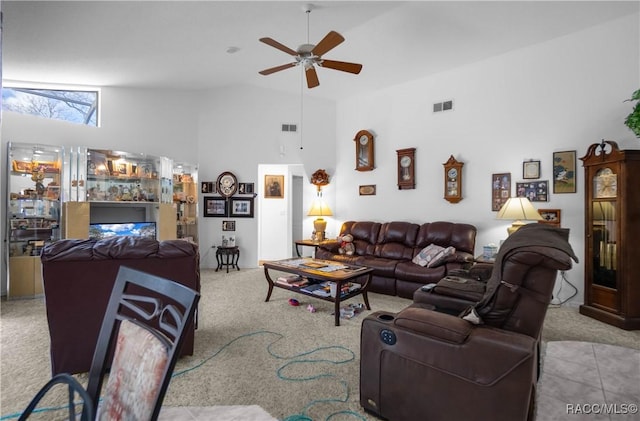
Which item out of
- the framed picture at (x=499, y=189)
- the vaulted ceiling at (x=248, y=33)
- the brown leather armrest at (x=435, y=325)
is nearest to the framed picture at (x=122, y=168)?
the vaulted ceiling at (x=248, y=33)

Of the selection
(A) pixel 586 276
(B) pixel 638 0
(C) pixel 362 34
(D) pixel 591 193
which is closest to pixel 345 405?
(A) pixel 586 276

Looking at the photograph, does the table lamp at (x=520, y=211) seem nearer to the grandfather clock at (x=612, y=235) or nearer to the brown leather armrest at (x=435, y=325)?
the grandfather clock at (x=612, y=235)

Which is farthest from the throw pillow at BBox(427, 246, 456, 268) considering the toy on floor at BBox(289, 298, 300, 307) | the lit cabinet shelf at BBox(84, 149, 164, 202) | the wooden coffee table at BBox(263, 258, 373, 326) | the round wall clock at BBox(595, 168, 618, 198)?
the lit cabinet shelf at BBox(84, 149, 164, 202)

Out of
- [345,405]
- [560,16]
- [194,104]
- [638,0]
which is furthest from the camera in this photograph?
[194,104]

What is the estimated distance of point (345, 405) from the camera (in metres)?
1.96

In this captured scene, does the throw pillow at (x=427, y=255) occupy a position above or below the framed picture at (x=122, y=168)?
below

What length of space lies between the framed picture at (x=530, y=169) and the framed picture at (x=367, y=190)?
2.36 meters

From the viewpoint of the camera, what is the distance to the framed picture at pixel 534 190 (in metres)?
4.14

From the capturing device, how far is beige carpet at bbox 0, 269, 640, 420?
2.02 meters

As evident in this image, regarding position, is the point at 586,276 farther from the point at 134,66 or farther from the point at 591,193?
the point at 134,66

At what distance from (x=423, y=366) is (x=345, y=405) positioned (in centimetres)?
65

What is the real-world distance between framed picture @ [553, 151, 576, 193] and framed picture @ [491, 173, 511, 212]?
0.54 m

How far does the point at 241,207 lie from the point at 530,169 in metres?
4.86

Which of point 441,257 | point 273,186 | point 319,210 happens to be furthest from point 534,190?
point 273,186
